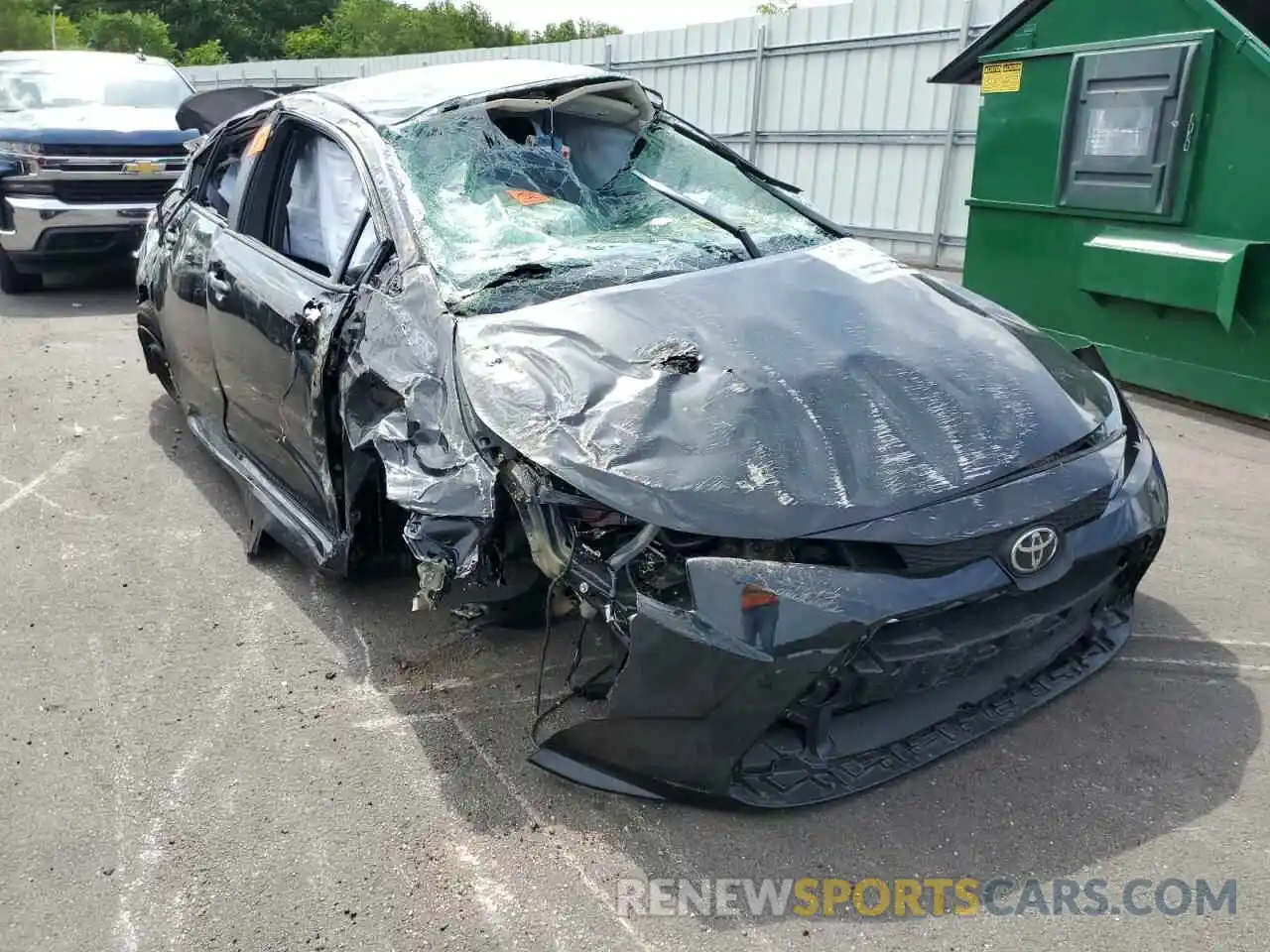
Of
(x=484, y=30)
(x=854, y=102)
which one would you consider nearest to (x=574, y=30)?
(x=484, y=30)

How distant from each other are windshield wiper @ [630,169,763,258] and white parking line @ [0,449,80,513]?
3.00 m

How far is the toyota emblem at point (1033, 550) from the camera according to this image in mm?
2348

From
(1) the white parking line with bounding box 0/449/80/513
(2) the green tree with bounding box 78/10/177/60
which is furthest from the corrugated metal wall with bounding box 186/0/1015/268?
(2) the green tree with bounding box 78/10/177/60

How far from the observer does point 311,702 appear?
298 centimetres

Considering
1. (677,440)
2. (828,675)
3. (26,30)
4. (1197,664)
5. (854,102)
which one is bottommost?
(1197,664)

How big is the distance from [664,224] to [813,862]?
210 centimetres

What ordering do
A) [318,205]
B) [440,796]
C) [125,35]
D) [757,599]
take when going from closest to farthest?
[757,599] < [440,796] < [318,205] < [125,35]

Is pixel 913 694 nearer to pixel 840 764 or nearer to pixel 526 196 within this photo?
pixel 840 764

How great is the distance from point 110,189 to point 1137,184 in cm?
733

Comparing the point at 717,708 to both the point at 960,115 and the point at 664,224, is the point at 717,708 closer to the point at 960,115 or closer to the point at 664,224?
the point at 664,224

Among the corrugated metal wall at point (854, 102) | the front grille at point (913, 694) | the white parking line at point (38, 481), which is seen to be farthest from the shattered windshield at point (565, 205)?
the corrugated metal wall at point (854, 102)

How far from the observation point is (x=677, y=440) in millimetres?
2420

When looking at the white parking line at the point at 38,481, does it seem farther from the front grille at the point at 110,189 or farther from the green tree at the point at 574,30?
the green tree at the point at 574,30

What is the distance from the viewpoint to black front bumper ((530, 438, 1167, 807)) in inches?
86.0
